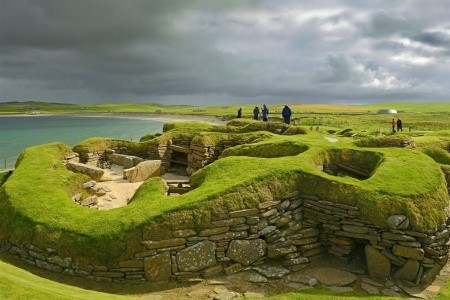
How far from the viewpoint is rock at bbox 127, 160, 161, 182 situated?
65.3 feet

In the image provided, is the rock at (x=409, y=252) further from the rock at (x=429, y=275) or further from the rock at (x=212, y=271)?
the rock at (x=212, y=271)

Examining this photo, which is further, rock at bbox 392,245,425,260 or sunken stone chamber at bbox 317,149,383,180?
sunken stone chamber at bbox 317,149,383,180

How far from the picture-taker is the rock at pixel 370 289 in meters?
10.1

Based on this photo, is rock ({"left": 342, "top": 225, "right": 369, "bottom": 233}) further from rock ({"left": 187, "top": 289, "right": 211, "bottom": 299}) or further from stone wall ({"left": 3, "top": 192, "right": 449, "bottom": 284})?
rock ({"left": 187, "top": 289, "right": 211, "bottom": 299})

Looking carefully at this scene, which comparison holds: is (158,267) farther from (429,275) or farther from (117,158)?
(117,158)

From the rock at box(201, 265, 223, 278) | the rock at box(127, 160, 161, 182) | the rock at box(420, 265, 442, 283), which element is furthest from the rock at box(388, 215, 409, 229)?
the rock at box(127, 160, 161, 182)

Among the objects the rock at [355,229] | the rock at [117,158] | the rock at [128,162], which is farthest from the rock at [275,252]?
the rock at [117,158]

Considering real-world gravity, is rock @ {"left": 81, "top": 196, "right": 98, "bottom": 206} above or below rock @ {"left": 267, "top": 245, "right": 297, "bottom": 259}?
above

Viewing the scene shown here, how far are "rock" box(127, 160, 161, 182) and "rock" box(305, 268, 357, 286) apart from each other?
11573 mm

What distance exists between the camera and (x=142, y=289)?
10070 millimetres

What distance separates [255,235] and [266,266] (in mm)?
1024

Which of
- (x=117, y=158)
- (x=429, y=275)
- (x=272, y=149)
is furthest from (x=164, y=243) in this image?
(x=117, y=158)

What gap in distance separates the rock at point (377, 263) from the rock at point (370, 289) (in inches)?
25.4

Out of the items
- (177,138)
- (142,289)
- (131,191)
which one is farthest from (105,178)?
(142,289)
